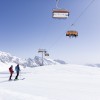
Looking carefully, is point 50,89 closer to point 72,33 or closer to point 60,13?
point 60,13

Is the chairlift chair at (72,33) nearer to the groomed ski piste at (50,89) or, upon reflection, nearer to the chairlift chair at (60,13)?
the groomed ski piste at (50,89)

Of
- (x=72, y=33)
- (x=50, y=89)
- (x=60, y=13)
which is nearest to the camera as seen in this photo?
(x=50, y=89)

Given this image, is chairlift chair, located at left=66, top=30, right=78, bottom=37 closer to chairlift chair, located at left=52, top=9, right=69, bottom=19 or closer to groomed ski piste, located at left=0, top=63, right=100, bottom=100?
groomed ski piste, located at left=0, top=63, right=100, bottom=100

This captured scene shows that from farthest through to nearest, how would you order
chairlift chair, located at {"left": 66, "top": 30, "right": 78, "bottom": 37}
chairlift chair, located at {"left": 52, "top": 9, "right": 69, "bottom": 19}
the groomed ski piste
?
chairlift chair, located at {"left": 66, "top": 30, "right": 78, "bottom": 37} → chairlift chair, located at {"left": 52, "top": 9, "right": 69, "bottom": 19} → the groomed ski piste

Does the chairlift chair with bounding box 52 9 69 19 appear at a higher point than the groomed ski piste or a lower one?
higher

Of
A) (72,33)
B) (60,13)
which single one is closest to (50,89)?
(60,13)

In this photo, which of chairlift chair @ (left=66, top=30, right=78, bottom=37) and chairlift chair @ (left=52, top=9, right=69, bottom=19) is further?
chairlift chair @ (left=66, top=30, right=78, bottom=37)

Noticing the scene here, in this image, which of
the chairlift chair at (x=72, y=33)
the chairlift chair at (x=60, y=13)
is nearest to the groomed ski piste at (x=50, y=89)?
the chairlift chair at (x=60, y=13)

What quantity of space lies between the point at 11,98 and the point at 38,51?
53160 millimetres

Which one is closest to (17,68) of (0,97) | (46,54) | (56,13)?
(56,13)

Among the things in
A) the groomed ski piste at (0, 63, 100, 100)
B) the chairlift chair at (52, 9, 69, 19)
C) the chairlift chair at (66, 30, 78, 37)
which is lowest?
the groomed ski piste at (0, 63, 100, 100)

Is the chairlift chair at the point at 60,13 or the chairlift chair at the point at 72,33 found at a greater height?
the chairlift chair at the point at 60,13

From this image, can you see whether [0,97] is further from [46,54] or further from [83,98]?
[46,54]

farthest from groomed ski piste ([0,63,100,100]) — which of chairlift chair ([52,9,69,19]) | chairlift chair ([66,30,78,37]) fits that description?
chairlift chair ([66,30,78,37])
